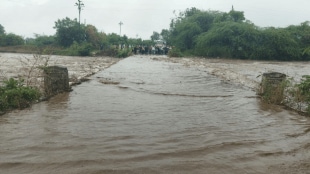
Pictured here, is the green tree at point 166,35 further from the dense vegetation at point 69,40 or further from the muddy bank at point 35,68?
the muddy bank at point 35,68

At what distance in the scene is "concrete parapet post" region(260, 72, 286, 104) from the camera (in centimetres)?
800

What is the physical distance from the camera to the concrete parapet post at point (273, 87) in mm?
7996

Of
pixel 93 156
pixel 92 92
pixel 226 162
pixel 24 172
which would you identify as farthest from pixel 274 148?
pixel 92 92

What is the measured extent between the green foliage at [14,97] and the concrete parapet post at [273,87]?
6650 millimetres

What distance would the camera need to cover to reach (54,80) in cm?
866

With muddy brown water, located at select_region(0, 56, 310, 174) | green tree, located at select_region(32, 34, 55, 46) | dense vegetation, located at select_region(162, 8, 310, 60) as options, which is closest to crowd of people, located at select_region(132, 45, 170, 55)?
dense vegetation, located at select_region(162, 8, 310, 60)

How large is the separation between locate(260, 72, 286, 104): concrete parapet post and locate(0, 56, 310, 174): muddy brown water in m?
0.49

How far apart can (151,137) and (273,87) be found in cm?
515

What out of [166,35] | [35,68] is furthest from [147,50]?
[35,68]

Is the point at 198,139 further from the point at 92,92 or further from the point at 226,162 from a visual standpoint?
the point at 92,92

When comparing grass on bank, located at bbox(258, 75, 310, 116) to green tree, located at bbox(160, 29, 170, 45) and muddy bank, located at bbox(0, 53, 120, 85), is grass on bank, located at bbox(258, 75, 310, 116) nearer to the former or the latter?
muddy bank, located at bbox(0, 53, 120, 85)

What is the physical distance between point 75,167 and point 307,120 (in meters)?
5.24

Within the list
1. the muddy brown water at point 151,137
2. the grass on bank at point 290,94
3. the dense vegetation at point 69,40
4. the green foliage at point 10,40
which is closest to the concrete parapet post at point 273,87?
the grass on bank at point 290,94

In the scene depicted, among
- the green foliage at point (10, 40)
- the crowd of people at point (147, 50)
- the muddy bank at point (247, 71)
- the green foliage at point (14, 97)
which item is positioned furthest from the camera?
the green foliage at point (10, 40)
